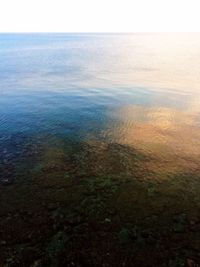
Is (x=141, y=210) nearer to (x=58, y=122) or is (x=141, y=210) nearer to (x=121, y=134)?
(x=121, y=134)

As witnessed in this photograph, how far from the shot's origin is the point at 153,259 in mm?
13195

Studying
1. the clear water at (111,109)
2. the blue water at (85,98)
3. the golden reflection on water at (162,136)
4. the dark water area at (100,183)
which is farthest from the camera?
the blue water at (85,98)

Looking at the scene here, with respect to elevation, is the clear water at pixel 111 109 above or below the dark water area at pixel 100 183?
below

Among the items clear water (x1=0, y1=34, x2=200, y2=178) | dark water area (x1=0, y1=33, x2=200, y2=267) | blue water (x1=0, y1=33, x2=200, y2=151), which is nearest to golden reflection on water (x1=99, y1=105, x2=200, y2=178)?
clear water (x1=0, y1=34, x2=200, y2=178)

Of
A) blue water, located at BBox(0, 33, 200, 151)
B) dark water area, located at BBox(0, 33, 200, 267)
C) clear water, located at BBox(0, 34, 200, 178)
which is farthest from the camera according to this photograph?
blue water, located at BBox(0, 33, 200, 151)

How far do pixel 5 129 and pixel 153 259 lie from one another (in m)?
23.4

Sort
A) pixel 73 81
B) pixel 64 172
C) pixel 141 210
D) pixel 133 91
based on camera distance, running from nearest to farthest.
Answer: pixel 141 210, pixel 64 172, pixel 133 91, pixel 73 81

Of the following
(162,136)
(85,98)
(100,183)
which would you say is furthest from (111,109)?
(100,183)

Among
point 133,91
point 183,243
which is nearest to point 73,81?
point 133,91

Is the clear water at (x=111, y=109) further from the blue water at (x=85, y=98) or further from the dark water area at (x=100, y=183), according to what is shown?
the dark water area at (x=100, y=183)

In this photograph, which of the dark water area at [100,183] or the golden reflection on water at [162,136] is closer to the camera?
the dark water area at [100,183]

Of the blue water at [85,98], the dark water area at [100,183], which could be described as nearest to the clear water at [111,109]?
the blue water at [85,98]

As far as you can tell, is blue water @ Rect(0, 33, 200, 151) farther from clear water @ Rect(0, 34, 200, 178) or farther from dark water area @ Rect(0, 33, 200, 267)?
dark water area @ Rect(0, 33, 200, 267)

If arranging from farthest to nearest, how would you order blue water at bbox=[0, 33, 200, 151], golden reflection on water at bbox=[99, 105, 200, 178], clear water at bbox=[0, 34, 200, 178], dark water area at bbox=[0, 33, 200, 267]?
blue water at bbox=[0, 33, 200, 151], clear water at bbox=[0, 34, 200, 178], golden reflection on water at bbox=[99, 105, 200, 178], dark water area at bbox=[0, 33, 200, 267]
